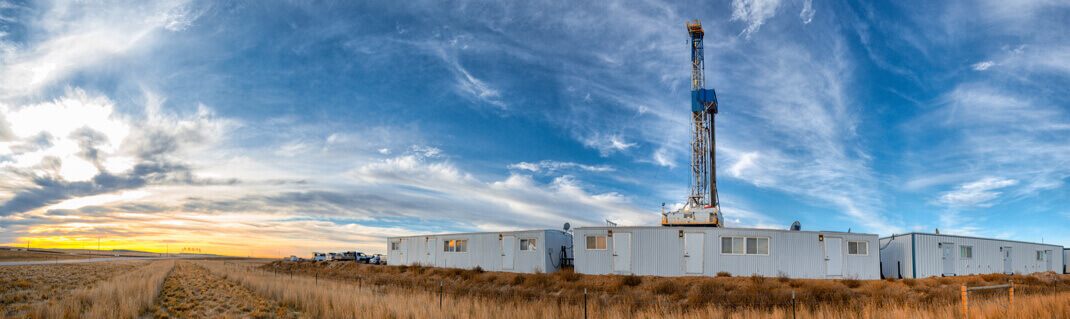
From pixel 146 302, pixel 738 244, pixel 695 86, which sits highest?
pixel 695 86

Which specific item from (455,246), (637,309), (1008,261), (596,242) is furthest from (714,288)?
(1008,261)

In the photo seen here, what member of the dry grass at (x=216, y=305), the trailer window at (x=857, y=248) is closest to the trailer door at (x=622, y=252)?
the trailer window at (x=857, y=248)

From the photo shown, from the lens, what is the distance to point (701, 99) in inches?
1570

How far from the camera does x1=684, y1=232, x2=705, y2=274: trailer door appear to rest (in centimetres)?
2309

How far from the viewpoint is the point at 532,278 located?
24.6 m

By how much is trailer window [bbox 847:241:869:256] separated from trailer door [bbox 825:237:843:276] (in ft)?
1.85

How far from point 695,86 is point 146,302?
35112 millimetres

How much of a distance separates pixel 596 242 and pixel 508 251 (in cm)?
550

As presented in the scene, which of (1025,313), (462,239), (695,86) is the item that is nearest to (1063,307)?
(1025,313)

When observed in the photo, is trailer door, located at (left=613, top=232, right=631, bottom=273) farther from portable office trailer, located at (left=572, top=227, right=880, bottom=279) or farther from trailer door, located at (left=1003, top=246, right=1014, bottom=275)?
trailer door, located at (left=1003, top=246, right=1014, bottom=275)

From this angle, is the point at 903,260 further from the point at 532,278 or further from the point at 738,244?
the point at 532,278

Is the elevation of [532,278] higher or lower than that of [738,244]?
lower

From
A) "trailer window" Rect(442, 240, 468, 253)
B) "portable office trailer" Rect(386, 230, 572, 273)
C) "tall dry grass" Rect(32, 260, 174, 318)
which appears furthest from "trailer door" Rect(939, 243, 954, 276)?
"tall dry grass" Rect(32, 260, 174, 318)

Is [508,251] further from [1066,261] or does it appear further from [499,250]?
[1066,261]
